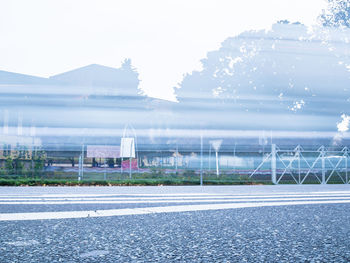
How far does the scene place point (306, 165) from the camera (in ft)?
41.7

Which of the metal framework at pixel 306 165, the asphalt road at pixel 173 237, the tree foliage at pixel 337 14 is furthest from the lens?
the tree foliage at pixel 337 14

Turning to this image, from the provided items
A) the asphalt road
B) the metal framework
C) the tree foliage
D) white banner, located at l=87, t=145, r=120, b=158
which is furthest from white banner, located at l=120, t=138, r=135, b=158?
the tree foliage

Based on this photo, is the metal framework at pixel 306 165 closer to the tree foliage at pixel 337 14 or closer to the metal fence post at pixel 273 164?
the metal fence post at pixel 273 164

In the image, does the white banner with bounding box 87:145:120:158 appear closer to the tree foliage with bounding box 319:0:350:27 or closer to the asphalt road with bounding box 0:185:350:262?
the asphalt road with bounding box 0:185:350:262

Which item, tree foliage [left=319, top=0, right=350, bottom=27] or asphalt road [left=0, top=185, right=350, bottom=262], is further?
tree foliage [left=319, top=0, right=350, bottom=27]

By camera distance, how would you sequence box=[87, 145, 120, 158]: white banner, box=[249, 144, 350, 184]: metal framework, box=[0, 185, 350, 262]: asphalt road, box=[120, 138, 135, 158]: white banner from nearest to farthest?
box=[0, 185, 350, 262]: asphalt road < box=[87, 145, 120, 158]: white banner < box=[120, 138, 135, 158]: white banner < box=[249, 144, 350, 184]: metal framework

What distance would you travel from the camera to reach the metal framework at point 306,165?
492 inches

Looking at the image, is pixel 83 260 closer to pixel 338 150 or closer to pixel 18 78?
pixel 338 150

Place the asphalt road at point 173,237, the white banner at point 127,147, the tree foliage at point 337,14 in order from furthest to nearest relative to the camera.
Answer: the tree foliage at point 337,14 < the white banner at point 127,147 < the asphalt road at point 173,237

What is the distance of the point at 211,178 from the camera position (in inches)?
465

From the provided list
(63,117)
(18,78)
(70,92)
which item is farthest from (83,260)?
(18,78)

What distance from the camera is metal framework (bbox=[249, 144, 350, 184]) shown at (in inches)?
492

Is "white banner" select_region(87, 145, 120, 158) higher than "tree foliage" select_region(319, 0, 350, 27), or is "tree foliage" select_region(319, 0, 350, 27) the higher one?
"tree foliage" select_region(319, 0, 350, 27)

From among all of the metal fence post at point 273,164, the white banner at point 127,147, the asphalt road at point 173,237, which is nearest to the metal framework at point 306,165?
the metal fence post at point 273,164
